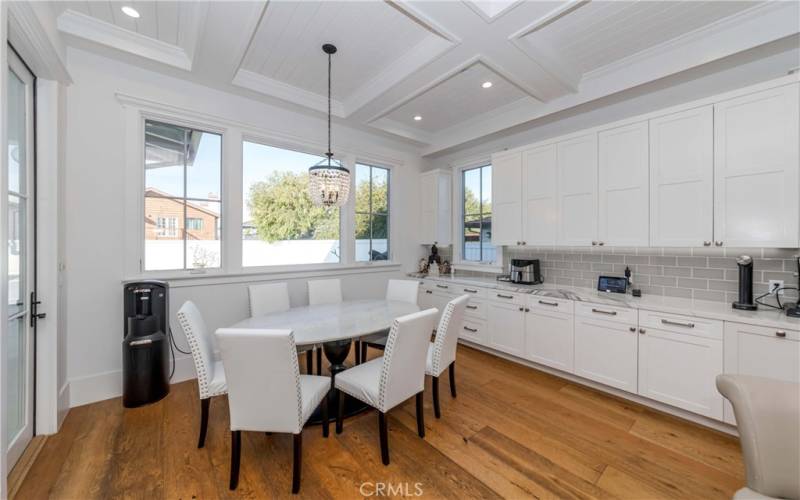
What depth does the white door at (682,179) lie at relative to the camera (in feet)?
7.98

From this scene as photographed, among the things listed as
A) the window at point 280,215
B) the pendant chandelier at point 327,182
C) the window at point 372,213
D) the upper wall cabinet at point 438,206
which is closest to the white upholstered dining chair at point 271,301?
the window at point 280,215

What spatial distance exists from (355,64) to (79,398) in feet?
12.3

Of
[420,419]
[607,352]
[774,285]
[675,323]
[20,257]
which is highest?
[20,257]

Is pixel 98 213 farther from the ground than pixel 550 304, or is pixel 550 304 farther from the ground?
pixel 98 213

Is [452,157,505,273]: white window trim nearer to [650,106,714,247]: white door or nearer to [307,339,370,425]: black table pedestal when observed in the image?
[650,106,714,247]: white door

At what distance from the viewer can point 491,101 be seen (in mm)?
3646

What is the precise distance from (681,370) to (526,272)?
1563 millimetres

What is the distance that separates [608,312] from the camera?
2742 millimetres

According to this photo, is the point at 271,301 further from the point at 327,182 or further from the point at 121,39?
the point at 121,39

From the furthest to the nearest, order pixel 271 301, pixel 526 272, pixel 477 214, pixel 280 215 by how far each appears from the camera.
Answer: pixel 477 214 < pixel 280 215 < pixel 526 272 < pixel 271 301

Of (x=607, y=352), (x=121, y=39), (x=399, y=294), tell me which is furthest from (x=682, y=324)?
(x=121, y=39)

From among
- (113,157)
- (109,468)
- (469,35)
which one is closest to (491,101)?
(469,35)

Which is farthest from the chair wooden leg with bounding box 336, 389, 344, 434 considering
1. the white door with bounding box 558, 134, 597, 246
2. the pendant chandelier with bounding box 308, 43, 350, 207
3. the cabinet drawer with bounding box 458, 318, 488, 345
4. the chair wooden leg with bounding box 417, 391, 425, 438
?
the white door with bounding box 558, 134, 597, 246

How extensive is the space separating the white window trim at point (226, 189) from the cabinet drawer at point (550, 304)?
216cm
